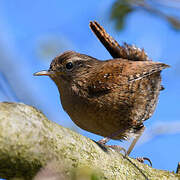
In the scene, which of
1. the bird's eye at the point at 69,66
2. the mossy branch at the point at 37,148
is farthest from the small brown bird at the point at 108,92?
the mossy branch at the point at 37,148

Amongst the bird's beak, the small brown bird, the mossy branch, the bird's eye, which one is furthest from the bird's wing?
the mossy branch

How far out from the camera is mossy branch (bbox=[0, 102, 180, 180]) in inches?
62.1

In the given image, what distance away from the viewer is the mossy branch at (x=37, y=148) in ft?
5.17

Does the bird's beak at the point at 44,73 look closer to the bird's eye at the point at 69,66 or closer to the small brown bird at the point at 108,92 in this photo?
the small brown bird at the point at 108,92

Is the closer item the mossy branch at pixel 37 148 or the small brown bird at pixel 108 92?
the mossy branch at pixel 37 148

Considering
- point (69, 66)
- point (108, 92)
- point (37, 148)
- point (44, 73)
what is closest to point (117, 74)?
point (108, 92)

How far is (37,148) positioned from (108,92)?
6.10 feet

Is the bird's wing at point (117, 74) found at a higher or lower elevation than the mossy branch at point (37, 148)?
higher

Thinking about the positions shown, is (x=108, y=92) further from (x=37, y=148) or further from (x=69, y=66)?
(x=37, y=148)

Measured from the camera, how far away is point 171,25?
322cm

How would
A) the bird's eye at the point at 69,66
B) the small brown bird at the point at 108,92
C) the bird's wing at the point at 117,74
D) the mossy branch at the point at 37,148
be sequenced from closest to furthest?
the mossy branch at the point at 37,148 → the small brown bird at the point at 108,92 → the bird's wing at the point at 117,74 → the bird's eye at the point at 69,66

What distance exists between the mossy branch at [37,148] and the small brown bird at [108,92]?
1.28 m

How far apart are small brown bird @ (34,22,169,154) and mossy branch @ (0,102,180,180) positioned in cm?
128

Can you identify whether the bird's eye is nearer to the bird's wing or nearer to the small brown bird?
the small brown bird
